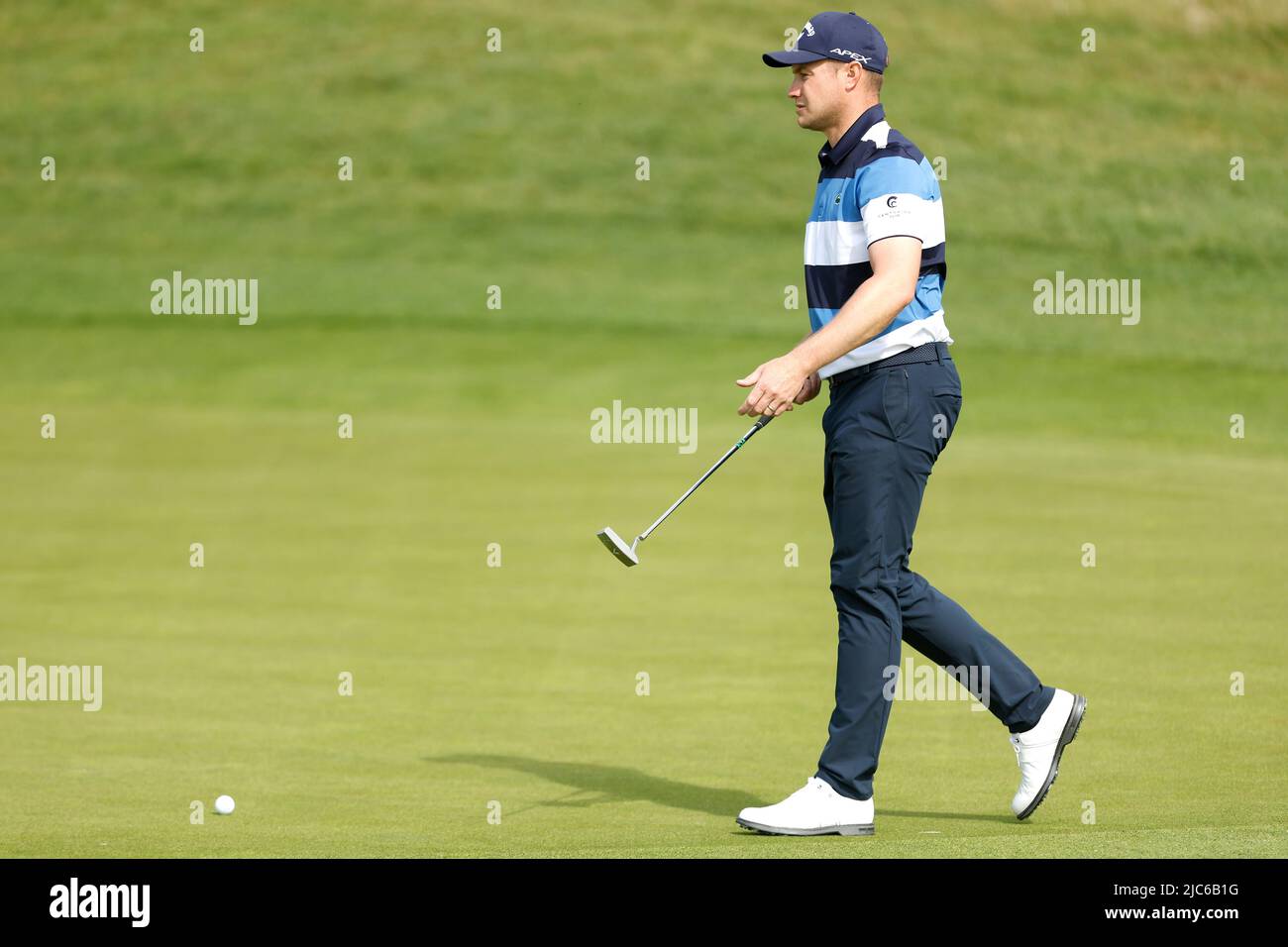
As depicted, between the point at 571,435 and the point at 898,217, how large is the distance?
44.4ft

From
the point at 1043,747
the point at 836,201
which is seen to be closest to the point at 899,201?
the point at 836,201

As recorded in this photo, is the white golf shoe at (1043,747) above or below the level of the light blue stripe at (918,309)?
below

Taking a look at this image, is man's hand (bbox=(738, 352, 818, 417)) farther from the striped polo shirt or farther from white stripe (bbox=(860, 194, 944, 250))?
white stripe (bbox=(860, 194, 944, 250))

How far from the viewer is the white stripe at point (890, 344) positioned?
6.29 m

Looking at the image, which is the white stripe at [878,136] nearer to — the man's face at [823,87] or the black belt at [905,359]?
the man's face at [823,87]

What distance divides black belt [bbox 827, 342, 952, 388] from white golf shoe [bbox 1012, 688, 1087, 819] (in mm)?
1134

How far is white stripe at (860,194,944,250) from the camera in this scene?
6.14 m

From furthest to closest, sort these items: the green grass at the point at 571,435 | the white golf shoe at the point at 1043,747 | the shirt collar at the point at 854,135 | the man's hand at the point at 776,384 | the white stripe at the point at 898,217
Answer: the green grass at the point at 571,435, the white golf shoe at the point at 1043,747, the shirt collar at the point at 854,135, the white stripe at the point at 898,217, the man's hand at the point at 776,384

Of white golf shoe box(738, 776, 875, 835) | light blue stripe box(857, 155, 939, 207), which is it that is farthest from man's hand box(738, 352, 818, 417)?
white golf shoe box(738, 776, 875, 835)

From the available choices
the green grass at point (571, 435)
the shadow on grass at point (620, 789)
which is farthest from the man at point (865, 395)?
the shadow on grass at point (620, 789)

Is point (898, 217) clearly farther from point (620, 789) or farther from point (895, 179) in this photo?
point (620, 789)

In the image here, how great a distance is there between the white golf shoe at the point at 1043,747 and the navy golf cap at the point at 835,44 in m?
2.00
